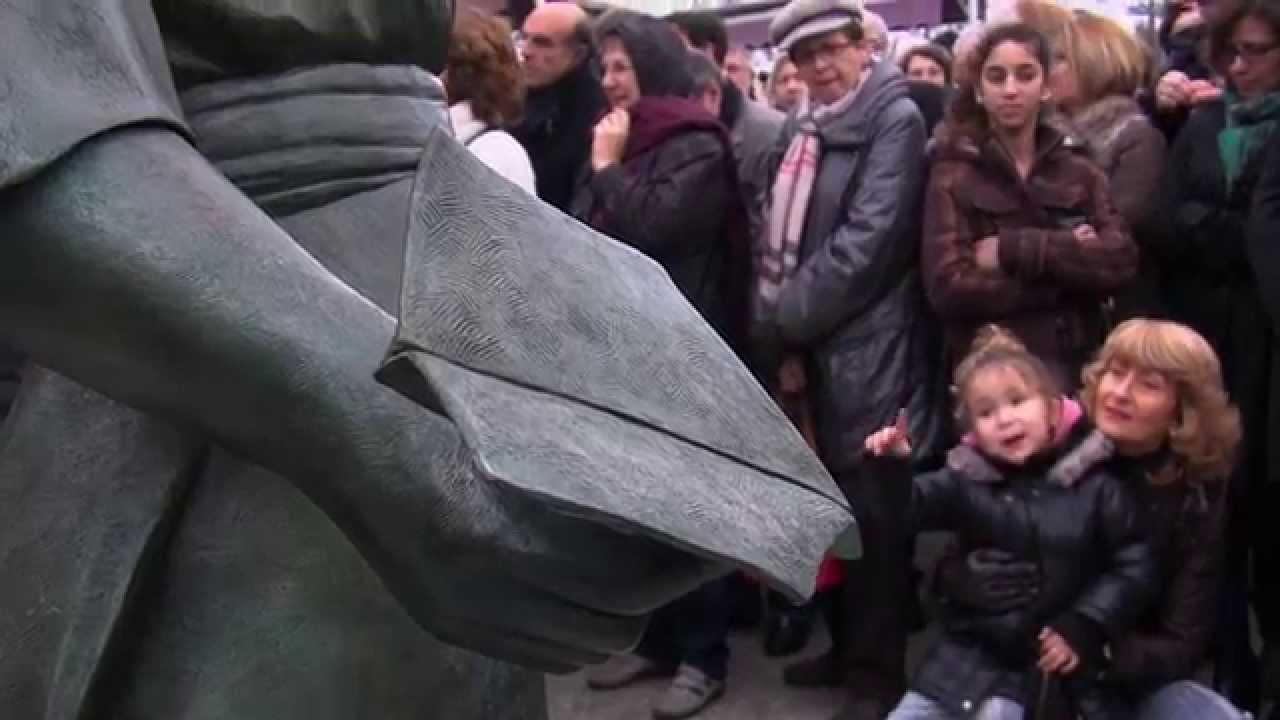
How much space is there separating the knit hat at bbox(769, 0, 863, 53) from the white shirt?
73 cm

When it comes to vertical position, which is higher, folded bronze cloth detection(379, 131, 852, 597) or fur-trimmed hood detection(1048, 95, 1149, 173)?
folded bronze cloth detection(379, 131, 852, 597)

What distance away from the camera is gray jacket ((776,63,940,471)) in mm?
4211

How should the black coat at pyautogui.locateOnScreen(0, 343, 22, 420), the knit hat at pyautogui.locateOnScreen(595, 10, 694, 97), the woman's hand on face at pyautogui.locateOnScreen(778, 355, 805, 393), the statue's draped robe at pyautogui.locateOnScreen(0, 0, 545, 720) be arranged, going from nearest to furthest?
the statue's draped robe at pyautogui.locateOnScreen(0, 0, 545, 720)
the black coat at pyautogui.locateOnScreen(0, 343, 22, 420)
the woman's hand on face at pyautogui.locateOnScreen(778, 355, 805, 393)
the knit hat at pyautogui.locateOnScreen(595, 10, 694, 97)

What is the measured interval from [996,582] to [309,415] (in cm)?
279

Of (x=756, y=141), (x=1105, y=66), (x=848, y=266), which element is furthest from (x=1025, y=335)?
(x=756, y=141)

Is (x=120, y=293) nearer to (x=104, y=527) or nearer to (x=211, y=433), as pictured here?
(x=211, y=433)

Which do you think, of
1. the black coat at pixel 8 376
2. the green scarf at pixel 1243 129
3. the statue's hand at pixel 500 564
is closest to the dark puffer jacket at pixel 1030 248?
the green scarf at pixel 1243 129

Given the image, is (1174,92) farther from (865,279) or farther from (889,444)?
(889,444)

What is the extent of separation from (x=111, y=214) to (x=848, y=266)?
132 inches

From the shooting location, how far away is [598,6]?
6.49 metres

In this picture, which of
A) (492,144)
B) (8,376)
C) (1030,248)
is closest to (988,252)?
(1030,248)

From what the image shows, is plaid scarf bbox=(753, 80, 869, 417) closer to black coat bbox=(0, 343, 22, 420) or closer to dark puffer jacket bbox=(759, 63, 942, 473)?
dark puffer jacket bbox=(759, 63, 942, 473)

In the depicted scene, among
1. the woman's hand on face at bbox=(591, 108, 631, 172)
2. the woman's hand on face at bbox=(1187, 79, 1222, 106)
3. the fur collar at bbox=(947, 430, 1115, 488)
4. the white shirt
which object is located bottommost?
the fur collar at bbox=(947, 430, 1115, 488)

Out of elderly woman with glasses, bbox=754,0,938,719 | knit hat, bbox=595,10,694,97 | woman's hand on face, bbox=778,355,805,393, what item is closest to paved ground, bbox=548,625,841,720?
elderly woman with glasses, bbox=754,0,938,719
